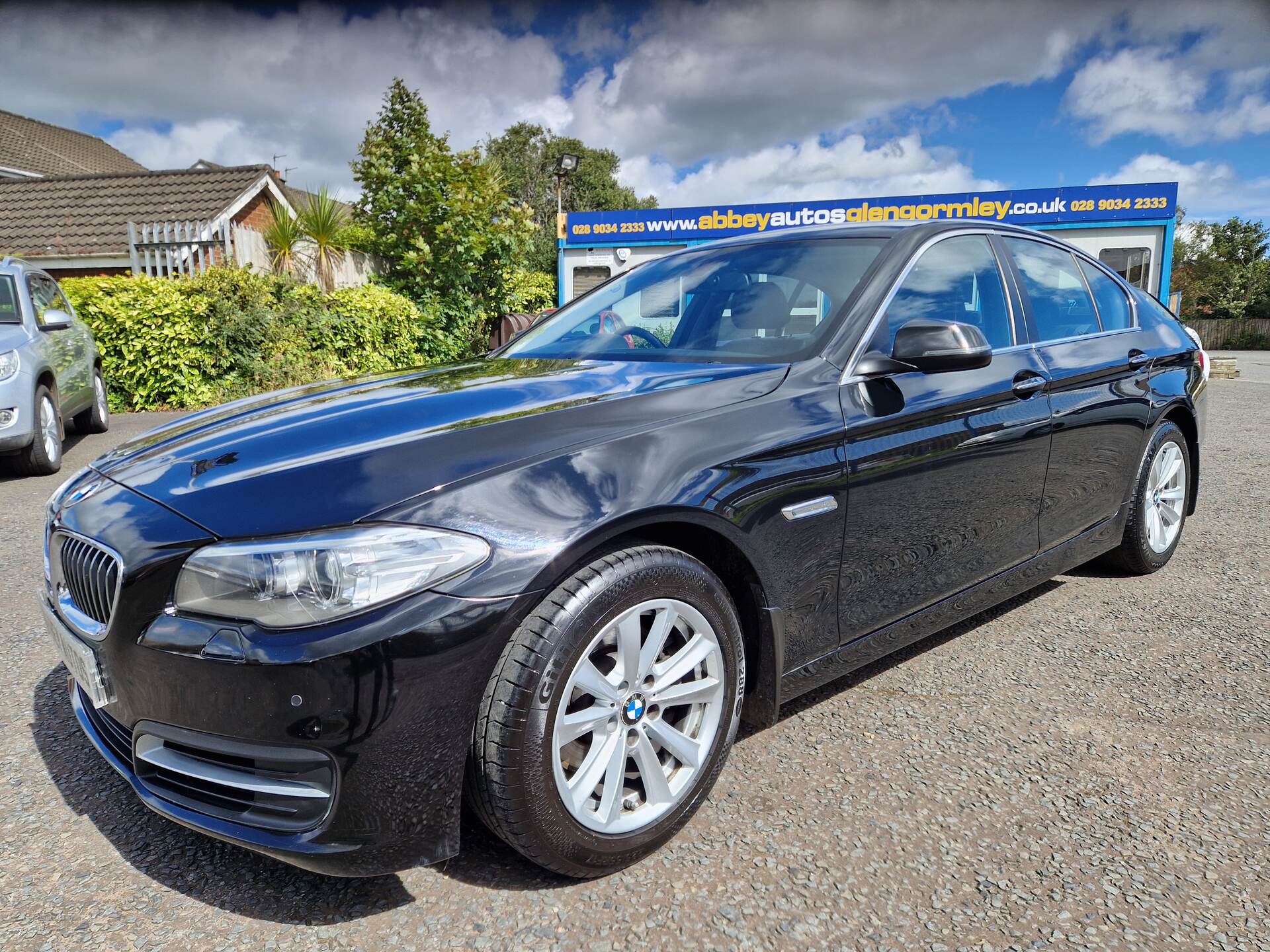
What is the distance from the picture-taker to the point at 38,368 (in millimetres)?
6895

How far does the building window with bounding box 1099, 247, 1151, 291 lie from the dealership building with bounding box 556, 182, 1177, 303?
10mm

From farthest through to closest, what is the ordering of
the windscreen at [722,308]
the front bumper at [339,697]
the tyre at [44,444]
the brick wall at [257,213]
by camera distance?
the brick wall at [257,213]
the tyre at [44,444]
the windscreen at [722,308]
the front bumper at [339,697]

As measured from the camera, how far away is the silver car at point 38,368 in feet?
21.3

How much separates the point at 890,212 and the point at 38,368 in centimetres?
1256

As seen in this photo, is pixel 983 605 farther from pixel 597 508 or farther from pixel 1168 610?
pixel 597 508

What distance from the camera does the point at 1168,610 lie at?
375 cm

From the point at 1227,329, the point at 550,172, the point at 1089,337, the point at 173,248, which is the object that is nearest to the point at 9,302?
the point at 173,248

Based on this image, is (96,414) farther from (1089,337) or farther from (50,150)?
(50,150)

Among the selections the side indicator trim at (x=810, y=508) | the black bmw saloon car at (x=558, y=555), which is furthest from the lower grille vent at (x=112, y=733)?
the side indicator trim at (x=810, y=508)

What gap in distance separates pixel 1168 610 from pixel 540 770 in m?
3.11

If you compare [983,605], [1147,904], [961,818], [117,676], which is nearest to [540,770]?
[117,676]

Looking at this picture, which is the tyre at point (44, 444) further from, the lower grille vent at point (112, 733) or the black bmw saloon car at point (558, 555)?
the lower grille vent at point (112, 733)

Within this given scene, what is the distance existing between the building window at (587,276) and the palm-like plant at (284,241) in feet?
15.5

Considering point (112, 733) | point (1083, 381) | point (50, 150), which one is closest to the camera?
point (112, 733)
